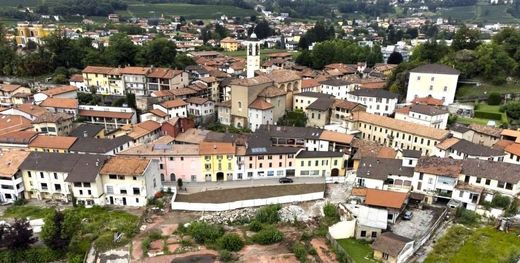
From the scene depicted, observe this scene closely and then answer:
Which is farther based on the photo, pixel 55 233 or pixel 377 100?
pixel 377 100

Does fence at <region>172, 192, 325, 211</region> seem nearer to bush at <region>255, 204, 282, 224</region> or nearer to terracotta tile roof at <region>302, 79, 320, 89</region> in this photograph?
bush at <region>255, 204, 282, 224</region>

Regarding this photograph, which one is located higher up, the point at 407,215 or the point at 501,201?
the point at 501,201

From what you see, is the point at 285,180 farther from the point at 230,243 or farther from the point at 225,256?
the point at 225,256

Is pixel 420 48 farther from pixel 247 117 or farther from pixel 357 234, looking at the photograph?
pixel 357 234

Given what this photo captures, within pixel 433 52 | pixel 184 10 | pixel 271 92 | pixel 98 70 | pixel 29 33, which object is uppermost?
pixel 184 10

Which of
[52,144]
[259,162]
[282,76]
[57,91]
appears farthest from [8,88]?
[259,162]

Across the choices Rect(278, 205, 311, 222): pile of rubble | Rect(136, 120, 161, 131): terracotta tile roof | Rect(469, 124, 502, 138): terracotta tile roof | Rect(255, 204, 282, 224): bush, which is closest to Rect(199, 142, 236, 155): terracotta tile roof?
Rect(255, 204, 282, 224): bush

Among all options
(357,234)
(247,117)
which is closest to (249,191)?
(357,234)
